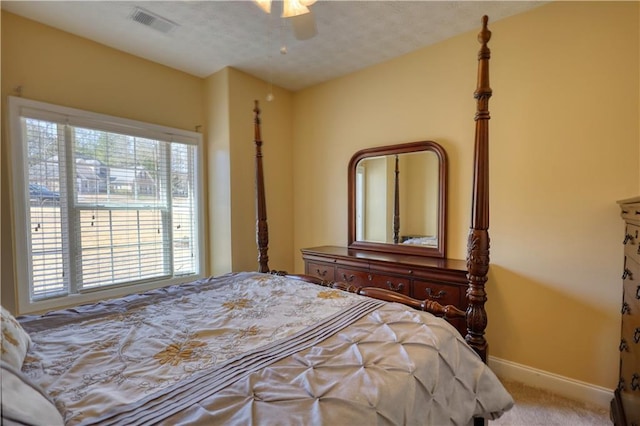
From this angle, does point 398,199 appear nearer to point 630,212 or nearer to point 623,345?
point 630,212

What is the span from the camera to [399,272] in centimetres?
246

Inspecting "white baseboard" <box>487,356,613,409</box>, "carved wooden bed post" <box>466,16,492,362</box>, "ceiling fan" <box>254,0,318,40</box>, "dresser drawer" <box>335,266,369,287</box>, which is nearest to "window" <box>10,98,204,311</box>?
"dresser drawer" <box>335,266,369,287</box>

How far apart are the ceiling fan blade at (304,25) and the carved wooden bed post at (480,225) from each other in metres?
0.93

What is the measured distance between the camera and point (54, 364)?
3.20ft

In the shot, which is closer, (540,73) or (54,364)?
(54,364)

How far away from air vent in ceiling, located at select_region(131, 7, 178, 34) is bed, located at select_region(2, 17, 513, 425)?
2.04m

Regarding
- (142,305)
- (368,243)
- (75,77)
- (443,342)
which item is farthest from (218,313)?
(75,77)

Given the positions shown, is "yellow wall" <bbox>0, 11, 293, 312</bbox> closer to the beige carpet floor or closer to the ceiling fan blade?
the ceiling fan blade

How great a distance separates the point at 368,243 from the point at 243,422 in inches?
99.2

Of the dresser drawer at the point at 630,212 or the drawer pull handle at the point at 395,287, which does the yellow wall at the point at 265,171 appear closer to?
the drawer pull handle at the point at 395,287

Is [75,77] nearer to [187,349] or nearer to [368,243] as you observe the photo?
[187,349]

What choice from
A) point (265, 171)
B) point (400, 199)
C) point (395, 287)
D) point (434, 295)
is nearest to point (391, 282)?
point (395, 287)

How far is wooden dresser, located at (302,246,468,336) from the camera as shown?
218 centimetres

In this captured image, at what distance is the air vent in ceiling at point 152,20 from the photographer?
7.24 ft
